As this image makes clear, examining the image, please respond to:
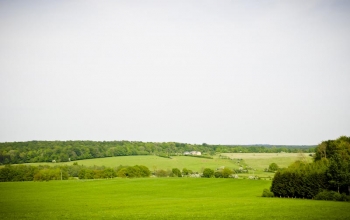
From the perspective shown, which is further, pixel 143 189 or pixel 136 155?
pixel 136 155

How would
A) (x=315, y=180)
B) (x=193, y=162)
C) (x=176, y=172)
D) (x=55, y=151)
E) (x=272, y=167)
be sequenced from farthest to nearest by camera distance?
(x=193, y=162), (x=55, y=151), (x=272, y=167), (x=176, y=172), (x=315, y=180)

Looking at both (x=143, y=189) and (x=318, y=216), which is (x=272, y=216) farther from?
(x=143, y=189)

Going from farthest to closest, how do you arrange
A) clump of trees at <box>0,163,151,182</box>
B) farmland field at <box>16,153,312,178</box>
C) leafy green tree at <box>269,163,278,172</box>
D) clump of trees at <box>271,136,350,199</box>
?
1. farmland field at <box>16,153,312,178</box>
2. leafy green tree at <box>269,163,278,172</box>
3. clump of trees at <box>0,163,151,182</box>
4. clump of trees at <box>271,136,350,199</box>

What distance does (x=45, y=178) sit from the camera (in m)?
125

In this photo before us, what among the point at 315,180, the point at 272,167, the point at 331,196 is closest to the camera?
the point at 331,196

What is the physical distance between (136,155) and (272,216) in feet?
521

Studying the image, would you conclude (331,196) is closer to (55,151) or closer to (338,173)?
(338,173)

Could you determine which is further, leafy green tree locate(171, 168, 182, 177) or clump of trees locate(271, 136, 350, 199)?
leafy green tree locate(171, 168, 182, 177)

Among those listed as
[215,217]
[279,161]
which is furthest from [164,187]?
[279,161]

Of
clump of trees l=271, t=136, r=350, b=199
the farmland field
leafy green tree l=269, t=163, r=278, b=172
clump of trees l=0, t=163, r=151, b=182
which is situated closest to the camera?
clump of trees l=271, t=136, r=350, b=199

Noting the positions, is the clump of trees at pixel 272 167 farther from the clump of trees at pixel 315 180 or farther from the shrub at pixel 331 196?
the shrub at pixel 331 196

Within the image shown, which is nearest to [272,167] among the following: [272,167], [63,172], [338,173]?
[272,167]

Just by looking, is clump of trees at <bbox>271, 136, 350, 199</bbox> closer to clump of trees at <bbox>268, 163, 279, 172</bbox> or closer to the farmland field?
clump of trees at <bbox>268, 163, 279, 172</bbox>

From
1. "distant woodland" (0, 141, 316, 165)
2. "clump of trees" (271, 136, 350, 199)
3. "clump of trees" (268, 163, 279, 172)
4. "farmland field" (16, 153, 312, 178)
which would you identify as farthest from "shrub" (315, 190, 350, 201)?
"distant woodland" (0, 141, 316, 165)
